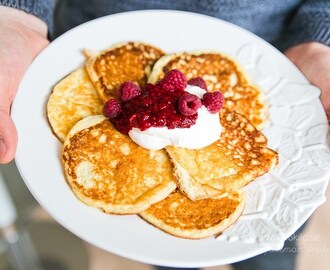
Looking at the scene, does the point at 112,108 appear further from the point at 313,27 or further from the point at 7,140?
the point at 313,27

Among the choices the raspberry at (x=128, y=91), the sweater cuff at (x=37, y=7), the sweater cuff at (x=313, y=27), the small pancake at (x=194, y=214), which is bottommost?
the small pancake at (x=194, y=214)

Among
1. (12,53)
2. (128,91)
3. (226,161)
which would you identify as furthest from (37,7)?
(226,161)

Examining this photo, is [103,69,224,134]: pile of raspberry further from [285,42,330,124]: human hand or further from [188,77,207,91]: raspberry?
[285,42,330,124]: human hand

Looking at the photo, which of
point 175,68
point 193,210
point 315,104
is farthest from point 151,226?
point 315,104

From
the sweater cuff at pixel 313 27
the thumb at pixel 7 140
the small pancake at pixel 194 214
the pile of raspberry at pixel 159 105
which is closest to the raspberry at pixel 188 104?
the pile of raspberry at pixel 159 105

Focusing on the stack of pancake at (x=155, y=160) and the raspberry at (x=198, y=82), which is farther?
the raspberry at (x=198, y=82)

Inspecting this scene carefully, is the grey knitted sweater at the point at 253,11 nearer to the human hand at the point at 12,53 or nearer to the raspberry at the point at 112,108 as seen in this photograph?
the human hand at the point at 12,53

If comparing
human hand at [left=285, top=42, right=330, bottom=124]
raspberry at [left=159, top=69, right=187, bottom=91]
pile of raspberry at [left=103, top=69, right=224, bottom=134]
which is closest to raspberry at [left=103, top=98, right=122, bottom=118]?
pile of raspberry at [left=103, top=69, right=224, bottom=134]
